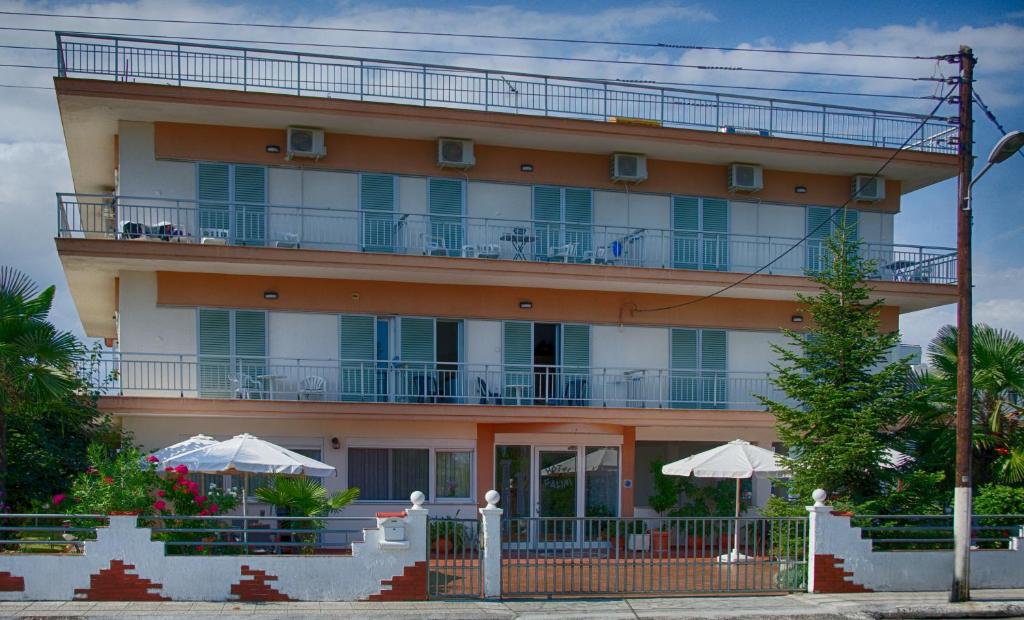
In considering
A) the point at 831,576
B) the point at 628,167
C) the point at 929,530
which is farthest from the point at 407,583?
the point at 628,167

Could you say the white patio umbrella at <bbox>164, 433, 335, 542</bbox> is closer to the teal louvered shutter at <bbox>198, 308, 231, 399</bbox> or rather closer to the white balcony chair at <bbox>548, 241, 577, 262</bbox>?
the teal louvered shutter at <bbox>198, 308, 231, 399</bbox>

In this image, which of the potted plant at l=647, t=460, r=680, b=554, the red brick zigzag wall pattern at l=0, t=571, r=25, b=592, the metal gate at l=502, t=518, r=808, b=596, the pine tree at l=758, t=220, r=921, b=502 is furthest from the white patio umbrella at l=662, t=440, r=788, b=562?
the red brick zigzag wall pattern at l=0, t=571, r=25, b=592

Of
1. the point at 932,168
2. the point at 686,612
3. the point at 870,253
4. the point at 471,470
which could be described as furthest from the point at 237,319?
the point at 932,168

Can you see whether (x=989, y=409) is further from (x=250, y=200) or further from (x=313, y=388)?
(x=250, y=200)

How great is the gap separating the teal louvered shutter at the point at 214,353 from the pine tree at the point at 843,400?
35.6ft

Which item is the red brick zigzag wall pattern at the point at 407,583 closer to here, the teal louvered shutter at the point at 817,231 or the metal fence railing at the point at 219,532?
the metal fence railing at the point at 219,532

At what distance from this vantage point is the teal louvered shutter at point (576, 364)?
23.9m

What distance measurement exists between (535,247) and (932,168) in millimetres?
9938

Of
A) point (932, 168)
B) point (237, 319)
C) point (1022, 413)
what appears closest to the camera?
point (1022, 413)

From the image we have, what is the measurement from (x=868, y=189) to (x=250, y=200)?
14.7 metres

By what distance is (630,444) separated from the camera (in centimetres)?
2356

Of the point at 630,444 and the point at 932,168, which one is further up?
the point at 932,168

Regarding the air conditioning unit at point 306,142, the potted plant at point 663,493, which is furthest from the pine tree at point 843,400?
the air conditioning unit at point 306,142

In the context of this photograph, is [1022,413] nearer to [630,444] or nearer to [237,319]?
[630,444]
